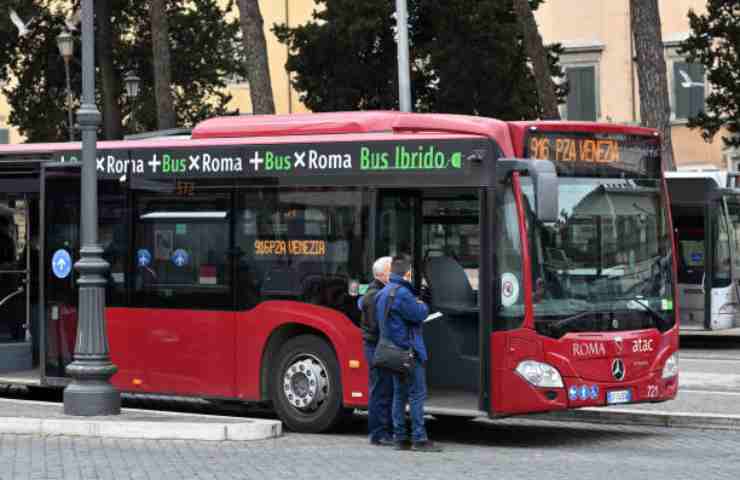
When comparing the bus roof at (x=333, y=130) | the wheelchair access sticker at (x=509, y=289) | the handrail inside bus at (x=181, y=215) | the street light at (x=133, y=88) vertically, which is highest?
the street light at (x=133, y=88)

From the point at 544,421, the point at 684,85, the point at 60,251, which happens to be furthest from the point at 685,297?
the point at 684,85

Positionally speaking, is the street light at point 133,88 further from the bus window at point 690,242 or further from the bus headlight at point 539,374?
the bus headlight at point 539,374

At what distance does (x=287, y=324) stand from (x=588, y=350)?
2.89 metres

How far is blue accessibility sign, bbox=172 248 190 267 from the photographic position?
55.9 feet

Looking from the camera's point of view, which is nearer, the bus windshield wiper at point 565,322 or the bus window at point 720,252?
the bus windshield wiper at point 565,322

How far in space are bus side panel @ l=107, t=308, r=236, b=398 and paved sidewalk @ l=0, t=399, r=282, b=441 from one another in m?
0.75

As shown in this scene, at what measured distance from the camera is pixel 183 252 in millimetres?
17094

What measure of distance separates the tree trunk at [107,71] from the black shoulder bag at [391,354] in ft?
92.0

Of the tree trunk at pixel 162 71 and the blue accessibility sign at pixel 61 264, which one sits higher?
the tree trunk at pixel 162 71

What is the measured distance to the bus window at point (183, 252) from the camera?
16.8 m

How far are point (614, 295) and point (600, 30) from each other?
122ft

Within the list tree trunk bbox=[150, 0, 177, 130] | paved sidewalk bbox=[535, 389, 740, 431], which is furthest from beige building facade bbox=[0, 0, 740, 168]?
paved sidewalk bbox=[535, 389, 740, 431]

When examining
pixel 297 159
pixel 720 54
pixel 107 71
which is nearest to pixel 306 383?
pixel 297 159

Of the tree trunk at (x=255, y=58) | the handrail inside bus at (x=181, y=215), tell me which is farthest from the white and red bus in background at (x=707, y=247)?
the handrail inside bus at (x=181, y=215)
